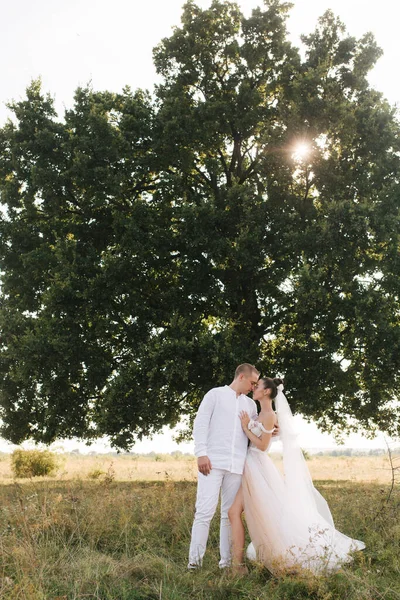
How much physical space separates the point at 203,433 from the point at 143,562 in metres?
1.65

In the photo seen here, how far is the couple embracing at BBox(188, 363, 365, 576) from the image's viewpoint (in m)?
7.26

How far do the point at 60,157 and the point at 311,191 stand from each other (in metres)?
7.90

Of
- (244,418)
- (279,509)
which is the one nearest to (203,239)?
(244,418)

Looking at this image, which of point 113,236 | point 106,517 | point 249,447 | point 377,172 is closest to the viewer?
point 249,447

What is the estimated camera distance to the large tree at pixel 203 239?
53.9 ft

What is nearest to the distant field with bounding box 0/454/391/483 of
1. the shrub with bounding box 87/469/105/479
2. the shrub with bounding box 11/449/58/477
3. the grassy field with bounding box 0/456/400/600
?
the shrub with bounding box 87/469/105/479

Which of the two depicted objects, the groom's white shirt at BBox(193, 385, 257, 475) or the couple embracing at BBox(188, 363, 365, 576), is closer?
the couple embracing at BBox(188, 363, 365, 576)

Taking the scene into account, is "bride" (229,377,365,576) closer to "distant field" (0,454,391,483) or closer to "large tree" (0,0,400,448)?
"distant field" (0,454,391,483)

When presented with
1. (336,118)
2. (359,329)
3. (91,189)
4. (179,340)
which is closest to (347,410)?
(359,329)

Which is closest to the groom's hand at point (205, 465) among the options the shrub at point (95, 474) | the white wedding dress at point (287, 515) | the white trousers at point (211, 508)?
Answer: the white trousers at point (211, 508)

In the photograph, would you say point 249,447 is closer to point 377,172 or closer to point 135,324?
point 135,324

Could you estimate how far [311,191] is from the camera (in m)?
18.9

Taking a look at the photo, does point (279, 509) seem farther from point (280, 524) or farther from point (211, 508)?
point (211, 508)

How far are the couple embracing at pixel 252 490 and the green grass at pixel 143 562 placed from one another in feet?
1.13
